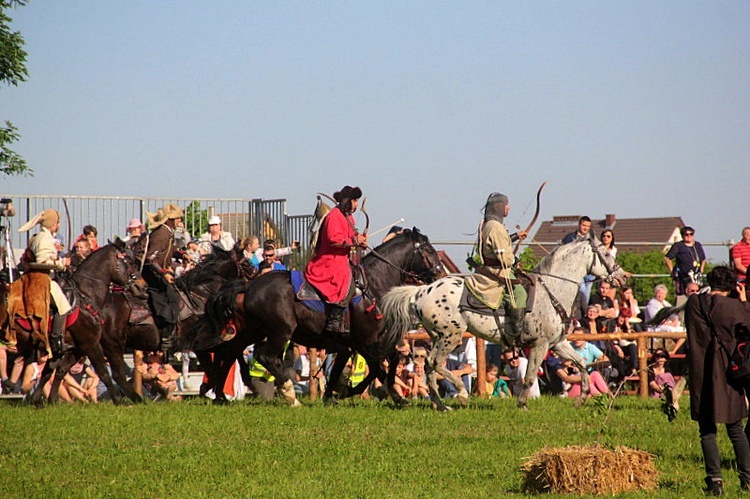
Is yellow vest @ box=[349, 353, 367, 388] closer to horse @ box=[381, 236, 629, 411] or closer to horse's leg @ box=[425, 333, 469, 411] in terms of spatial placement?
horse @ box=[381, 236, 629, 411]

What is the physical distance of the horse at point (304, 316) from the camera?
1520 centimetres

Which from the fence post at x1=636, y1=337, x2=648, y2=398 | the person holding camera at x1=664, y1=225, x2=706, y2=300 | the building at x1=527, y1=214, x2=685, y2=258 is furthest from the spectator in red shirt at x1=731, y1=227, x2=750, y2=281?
the building at x1=527, y1=214, x2=685, y2=258

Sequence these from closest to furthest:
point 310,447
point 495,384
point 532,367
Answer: point 310,447 → point 532,367 → point 495,384

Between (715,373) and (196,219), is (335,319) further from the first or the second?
(196,219)

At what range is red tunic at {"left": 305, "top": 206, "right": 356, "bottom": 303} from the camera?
1510cm

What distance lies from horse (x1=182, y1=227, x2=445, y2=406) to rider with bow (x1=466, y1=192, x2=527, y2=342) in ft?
4.65

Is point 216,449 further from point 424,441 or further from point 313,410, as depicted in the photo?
point 313,410

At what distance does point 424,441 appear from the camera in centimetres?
1181

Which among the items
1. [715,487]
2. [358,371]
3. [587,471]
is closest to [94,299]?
[358,371]

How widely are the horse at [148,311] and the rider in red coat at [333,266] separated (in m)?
2.12

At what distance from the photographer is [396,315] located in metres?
15.1

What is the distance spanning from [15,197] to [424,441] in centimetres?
1102

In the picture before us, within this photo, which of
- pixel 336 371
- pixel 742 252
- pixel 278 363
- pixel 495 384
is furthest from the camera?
pixel 742 252

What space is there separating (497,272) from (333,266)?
6.98 feet
